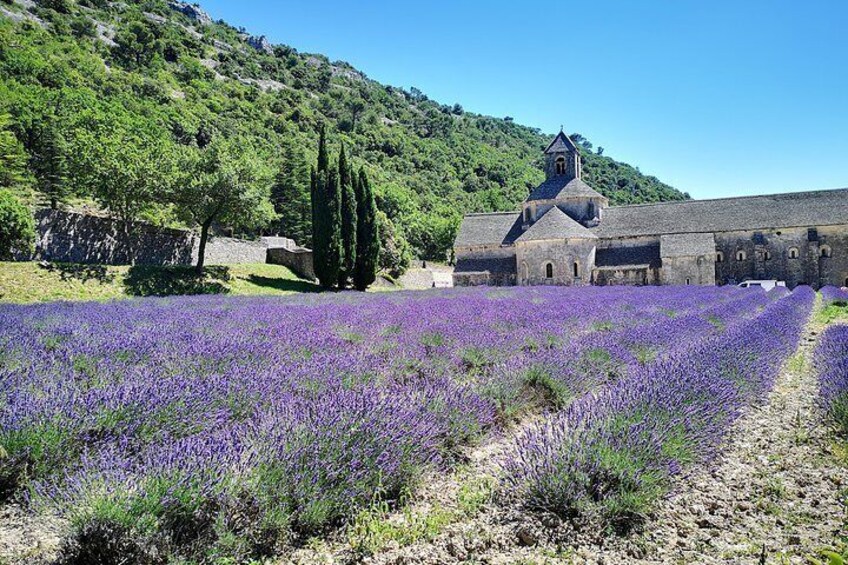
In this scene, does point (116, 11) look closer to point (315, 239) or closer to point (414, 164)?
point (414, 164)

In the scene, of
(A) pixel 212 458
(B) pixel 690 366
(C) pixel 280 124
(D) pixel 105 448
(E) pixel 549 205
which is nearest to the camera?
(A) pixel 212 458

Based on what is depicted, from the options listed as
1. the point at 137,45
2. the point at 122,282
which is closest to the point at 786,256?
the point at 122,282

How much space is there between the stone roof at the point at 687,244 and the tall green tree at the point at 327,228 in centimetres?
2087

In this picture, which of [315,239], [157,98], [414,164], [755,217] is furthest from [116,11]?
[755,217]

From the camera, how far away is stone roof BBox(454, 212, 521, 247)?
39.0m

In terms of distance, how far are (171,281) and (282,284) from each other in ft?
19.4

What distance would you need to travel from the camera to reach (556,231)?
32812 mm

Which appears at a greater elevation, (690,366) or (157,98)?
(157,98)

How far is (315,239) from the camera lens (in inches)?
1093

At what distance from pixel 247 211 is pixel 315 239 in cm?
468

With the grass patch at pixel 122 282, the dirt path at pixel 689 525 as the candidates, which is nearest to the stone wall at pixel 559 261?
the grass patch at pixel 122 282

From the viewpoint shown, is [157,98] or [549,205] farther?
[157,98]

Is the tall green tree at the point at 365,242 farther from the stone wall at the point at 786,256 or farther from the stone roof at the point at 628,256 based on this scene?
the stone wall at the point at 786,256

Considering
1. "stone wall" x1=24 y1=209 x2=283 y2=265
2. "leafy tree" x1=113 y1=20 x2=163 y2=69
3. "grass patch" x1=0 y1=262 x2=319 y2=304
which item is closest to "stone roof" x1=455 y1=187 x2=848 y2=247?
"grass patch" x1=0 y1=262 x2=319 y2=304
